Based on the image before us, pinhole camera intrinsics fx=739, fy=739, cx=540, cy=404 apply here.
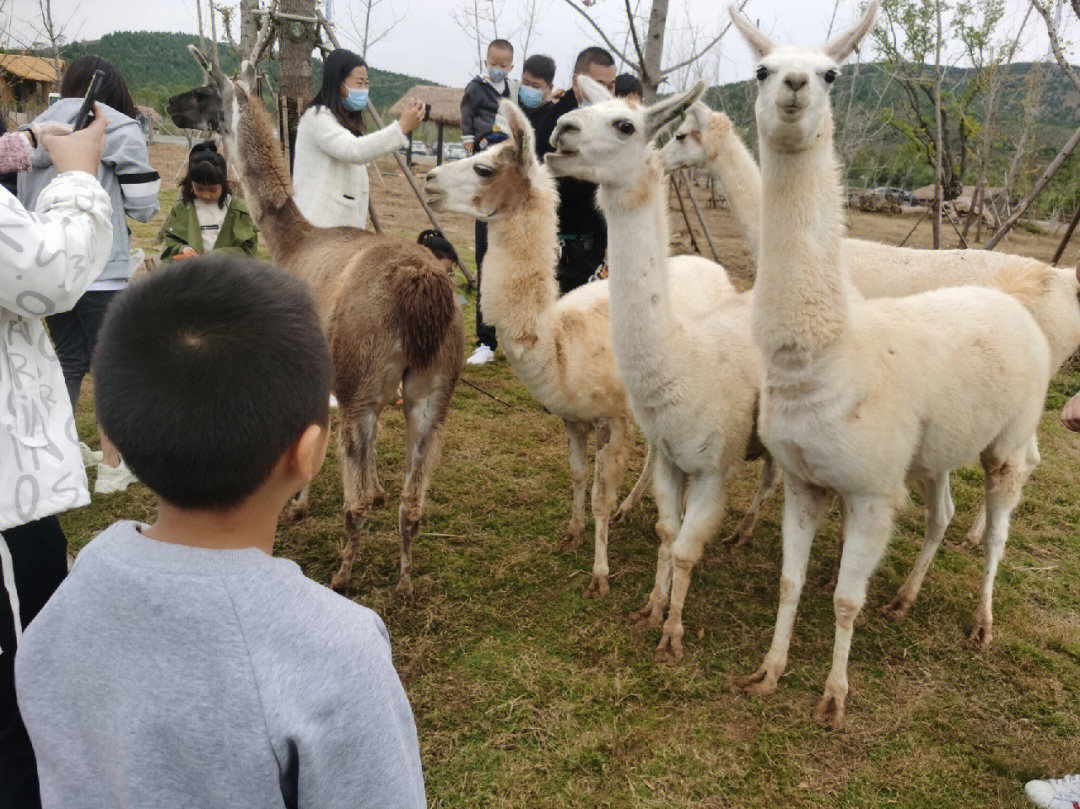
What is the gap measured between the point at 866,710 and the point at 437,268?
2353 mm

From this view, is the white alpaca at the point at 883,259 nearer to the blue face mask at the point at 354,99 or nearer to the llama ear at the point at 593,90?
the llama ear at the point at 593,90

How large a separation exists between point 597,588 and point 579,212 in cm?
267

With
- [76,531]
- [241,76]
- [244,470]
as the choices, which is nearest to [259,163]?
[241,76]

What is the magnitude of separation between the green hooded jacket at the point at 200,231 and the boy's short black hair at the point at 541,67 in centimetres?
221

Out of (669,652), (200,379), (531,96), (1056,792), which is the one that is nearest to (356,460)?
(669,652)

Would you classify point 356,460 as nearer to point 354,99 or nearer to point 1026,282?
point 354,99

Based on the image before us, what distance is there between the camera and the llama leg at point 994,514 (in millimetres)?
3039

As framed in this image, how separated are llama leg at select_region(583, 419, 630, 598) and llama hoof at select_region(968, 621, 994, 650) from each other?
1546 mm

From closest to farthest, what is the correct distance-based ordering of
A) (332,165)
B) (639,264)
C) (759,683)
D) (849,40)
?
1. (849,40)
2. (639,264)
3. (759,683)
4. (332,165)

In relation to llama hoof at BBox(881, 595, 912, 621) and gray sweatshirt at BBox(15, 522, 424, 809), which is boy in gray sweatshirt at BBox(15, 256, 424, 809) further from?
llama hoof at BBox(881, 595, 912, 621)

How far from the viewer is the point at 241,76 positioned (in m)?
4.99

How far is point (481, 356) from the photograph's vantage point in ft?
20.5

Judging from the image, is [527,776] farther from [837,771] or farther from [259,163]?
[259,163]

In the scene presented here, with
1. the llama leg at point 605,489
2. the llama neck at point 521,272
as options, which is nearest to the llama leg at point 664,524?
the llama leg at point 605,489
